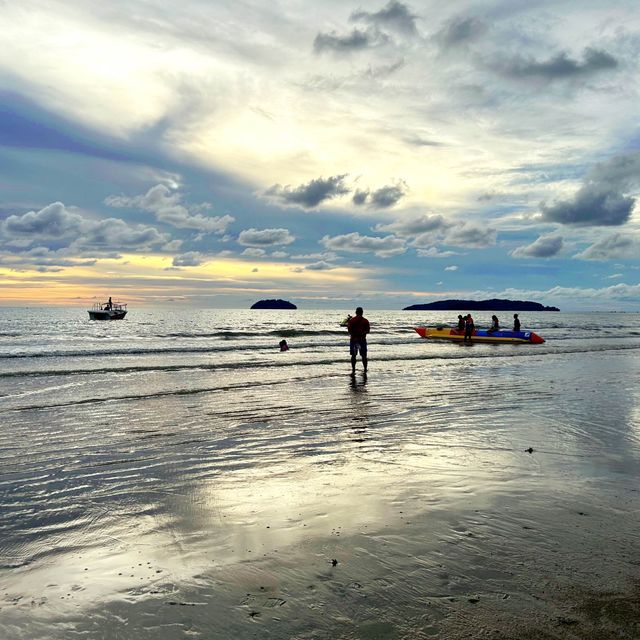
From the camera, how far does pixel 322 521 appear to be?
5422 mm

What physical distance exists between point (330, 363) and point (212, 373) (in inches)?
280

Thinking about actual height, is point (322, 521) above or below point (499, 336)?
below

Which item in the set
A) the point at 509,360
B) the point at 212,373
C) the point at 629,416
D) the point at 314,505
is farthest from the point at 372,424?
the point at 509,360

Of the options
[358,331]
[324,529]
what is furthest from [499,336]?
[324,529]

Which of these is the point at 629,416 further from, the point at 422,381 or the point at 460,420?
the point at 422,381

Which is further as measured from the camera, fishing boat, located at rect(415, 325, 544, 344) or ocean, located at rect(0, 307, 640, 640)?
fishing boat, located at rect(415, 325, 544, 344)

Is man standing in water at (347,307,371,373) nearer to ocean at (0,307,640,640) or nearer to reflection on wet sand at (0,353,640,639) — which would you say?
ocean at (0,307,640,640)

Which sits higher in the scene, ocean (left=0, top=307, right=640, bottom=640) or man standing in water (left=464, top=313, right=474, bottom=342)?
man standing in water (left=464, top=313, right=474, bottom=342)

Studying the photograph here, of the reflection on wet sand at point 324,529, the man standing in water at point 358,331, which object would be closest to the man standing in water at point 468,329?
the man standing in water at point 358,331

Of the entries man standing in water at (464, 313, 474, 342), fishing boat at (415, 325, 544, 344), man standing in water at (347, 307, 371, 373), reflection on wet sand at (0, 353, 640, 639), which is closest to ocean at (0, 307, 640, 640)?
reflection on wet sand at (0, 353, 640, 639)

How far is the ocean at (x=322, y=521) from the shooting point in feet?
12.0

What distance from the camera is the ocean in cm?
365

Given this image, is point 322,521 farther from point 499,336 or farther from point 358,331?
point 499,336

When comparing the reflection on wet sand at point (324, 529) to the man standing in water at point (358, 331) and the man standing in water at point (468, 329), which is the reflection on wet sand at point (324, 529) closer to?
the man standing in water at point (358, 331)
